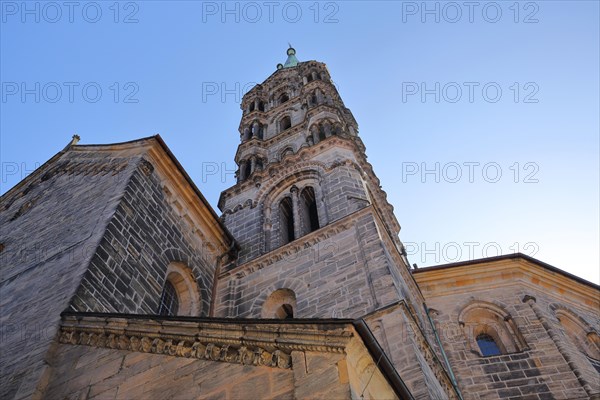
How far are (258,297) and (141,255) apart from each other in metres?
3.50

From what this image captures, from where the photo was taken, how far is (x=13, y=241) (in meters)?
11.5

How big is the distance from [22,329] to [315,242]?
7.28 m

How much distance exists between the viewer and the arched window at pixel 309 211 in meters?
16.3

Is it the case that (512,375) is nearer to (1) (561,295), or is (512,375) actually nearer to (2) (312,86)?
(1) (561,295)

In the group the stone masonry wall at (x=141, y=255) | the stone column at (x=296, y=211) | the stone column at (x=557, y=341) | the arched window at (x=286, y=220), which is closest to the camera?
the stone masonry wall at (x=141, y=255)

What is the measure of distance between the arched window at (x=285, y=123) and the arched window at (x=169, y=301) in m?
13.5

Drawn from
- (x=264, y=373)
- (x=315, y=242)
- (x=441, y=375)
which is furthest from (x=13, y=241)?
(x=441, y=375)

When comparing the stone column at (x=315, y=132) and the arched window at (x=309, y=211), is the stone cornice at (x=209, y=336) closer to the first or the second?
the arched window at (x=309, y=211)

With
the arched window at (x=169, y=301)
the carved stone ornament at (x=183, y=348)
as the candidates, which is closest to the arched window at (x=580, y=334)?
the arched window at (x=169, y=301)

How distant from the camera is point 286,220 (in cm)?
1742

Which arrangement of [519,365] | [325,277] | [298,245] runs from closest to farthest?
[325,277] → [519,365] → [298,245]

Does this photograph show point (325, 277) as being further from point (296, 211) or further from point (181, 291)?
point (296, 211)

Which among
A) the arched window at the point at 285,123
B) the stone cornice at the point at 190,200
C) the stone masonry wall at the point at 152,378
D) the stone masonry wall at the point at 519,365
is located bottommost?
the stone masonry wall at the point at 152,378

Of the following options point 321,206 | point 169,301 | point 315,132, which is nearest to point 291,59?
point 315,132
